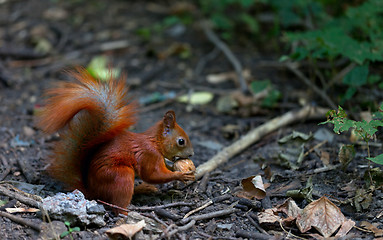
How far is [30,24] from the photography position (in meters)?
7.00

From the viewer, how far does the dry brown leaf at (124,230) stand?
248 cm

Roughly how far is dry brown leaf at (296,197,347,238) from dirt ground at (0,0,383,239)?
6 cm

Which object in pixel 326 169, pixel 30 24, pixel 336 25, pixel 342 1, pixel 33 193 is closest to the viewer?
pixel 33 193

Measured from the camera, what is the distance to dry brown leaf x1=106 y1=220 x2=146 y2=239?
248cm

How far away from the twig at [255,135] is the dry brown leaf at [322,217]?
0.96m

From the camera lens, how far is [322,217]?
8.96ft

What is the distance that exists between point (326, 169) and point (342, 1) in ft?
11.7

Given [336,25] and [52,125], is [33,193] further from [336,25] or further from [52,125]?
[336,25]

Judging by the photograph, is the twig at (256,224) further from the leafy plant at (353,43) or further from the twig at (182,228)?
the leafy plant at (353,43)

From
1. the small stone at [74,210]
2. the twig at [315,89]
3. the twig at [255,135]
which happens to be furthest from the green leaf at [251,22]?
the small stone at [74,210]

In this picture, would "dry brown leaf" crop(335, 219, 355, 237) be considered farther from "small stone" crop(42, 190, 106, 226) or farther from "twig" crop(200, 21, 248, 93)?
"twig" crop(200, 21, 248, 93)

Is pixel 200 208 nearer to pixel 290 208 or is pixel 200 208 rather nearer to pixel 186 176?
pixel 186 176

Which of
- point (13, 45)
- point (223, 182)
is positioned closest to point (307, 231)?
point (223, 182)

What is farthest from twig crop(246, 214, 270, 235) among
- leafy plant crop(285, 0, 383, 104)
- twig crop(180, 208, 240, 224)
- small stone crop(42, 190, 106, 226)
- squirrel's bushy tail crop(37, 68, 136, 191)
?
leafy plant crop(285, 0, 383, 104)
